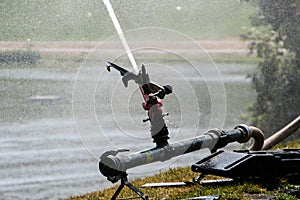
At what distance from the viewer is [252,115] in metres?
13.2

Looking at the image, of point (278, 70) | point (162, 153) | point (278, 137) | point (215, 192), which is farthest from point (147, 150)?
point (278, 70)

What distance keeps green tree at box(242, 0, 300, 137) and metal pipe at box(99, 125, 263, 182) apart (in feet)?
18.3

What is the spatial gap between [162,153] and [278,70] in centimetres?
720

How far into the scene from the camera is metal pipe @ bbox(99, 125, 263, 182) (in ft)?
18.7

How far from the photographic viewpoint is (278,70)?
42.4ft

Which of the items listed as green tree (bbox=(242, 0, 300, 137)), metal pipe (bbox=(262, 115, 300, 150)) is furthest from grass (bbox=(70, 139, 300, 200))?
green tree (bbox=(242, 0, 300, 137))

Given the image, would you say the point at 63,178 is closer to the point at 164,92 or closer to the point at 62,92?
the point at 62,92

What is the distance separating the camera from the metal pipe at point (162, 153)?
5.69m

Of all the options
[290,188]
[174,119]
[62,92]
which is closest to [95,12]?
[62,92]

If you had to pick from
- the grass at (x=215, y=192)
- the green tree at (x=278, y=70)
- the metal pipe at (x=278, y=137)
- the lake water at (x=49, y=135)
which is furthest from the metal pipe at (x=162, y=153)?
the green tree at (x=278, y=70)

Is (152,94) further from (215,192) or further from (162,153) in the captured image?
(215,192)

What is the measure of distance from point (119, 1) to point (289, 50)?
325cm

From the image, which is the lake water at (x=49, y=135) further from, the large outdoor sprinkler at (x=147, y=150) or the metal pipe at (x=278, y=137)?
the large outdoor sprinkler at (x=147, y=150)

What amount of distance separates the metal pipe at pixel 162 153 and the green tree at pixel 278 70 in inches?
220
